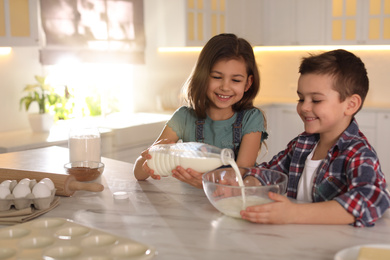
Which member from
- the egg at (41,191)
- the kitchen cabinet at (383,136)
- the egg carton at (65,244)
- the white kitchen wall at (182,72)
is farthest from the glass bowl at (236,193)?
the white kitchen wall at (182,72)

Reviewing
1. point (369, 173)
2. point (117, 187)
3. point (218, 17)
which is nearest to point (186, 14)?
point (218, 17)

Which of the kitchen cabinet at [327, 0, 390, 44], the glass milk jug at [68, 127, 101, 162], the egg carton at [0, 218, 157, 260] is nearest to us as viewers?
the egg carton at [0, 218, 157, 260]

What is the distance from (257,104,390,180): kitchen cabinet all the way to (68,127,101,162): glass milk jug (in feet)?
8.67

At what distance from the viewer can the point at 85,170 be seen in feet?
5.78

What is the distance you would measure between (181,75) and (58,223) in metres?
4.06

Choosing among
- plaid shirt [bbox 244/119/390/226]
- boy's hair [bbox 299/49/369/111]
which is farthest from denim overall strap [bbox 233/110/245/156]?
boy's hair [bbox 299/49/369/111]

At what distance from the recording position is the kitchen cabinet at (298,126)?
439 centimetres

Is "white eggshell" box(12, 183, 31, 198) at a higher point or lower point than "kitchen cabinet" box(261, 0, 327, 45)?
lower

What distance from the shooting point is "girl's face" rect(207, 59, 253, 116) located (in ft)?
6.55

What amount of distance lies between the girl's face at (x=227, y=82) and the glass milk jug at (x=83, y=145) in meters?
0.50

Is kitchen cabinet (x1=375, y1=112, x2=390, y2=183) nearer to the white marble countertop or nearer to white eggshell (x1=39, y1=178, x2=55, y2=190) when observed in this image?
the white marble countertop

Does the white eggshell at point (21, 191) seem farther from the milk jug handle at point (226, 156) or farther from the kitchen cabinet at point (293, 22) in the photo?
the kitchen cabinet at point (293, 22)

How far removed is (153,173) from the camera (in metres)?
1.55

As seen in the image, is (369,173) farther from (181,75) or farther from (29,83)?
(181,75)
